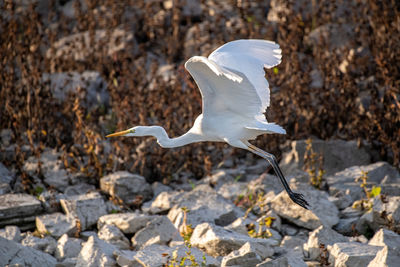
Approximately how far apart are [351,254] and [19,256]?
7.49ft

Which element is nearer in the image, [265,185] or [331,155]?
[265,185]

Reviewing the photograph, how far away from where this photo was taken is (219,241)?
442cm

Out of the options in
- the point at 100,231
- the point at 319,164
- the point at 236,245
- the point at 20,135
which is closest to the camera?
the point at 236,245

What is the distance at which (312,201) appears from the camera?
17.5 ft

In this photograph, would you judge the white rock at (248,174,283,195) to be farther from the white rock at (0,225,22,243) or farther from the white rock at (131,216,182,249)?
the white rock at (0,225,22,243)

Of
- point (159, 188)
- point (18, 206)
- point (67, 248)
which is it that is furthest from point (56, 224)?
point (159, 188)

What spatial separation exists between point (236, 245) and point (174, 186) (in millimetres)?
2339

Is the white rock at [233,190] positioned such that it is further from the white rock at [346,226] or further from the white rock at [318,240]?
the white rock at [318,240]

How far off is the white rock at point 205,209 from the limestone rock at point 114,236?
473mm

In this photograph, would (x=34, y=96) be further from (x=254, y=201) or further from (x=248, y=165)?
(x=254, y=201)

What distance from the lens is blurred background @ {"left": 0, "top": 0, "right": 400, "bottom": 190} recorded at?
6.80 meters

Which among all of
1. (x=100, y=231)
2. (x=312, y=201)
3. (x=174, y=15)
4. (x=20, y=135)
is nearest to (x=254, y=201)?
(x=312, y=201)

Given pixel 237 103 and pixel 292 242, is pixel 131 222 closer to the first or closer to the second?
pixel 292 242

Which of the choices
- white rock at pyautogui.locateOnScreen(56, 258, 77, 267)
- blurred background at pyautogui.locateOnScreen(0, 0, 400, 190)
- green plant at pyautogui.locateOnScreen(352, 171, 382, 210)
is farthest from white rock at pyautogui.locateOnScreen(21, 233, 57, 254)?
green plant at pyautogui.locateOnScreen(352, 171, 382, 210)
